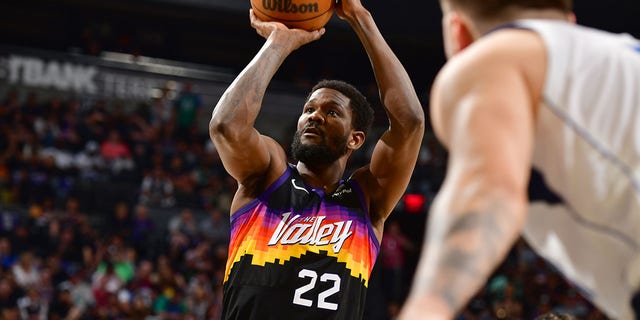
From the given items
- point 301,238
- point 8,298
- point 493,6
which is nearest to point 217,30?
point 8,298

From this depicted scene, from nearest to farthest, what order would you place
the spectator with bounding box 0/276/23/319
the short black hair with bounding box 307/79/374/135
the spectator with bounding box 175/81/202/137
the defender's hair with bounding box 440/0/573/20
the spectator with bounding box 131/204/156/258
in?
the defender's hair with bounding box 440/0/573/20 → the short black hair with bounding box 307/79/374/135 → the spectator with bounding box 0/276/23/319 → the spectator with bounding box 131/204/156/258 → the spectator with bounding box 175/81/202/137

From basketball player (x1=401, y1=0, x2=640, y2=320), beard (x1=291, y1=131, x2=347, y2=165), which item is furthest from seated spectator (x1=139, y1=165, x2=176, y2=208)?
basketball player (x1=401, y1=0, x2=640, y2=320)

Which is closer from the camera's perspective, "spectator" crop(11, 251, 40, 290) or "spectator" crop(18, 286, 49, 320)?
"spectator" crop(18, 286, 49, 320)

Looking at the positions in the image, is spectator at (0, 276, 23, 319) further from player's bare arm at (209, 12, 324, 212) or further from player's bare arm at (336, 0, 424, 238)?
player's bare arm at (336, 0, 424, 238)

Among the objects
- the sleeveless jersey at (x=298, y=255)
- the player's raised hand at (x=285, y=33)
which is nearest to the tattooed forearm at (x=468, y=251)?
the sleeveless jersey at (x=298, y=255)

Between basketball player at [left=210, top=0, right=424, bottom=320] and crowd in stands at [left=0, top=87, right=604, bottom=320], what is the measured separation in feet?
27.5

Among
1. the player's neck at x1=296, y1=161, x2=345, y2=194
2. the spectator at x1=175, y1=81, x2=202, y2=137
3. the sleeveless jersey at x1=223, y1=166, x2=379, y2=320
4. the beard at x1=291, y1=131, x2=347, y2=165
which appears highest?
the beard at x1=291, y1=131, x2=347, y2=165

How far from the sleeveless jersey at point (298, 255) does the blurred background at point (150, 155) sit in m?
8.39

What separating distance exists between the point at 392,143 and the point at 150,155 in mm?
12454

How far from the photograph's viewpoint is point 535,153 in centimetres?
197

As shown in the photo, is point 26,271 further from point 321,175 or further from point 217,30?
point 217,30

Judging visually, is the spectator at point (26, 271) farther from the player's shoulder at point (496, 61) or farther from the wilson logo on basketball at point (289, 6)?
the player's shoulder at point (496, 61)

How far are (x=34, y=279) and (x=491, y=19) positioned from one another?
11.1 metres

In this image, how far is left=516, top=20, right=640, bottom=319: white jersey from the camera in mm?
1881
